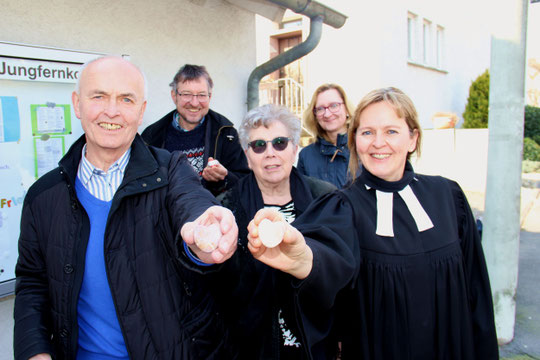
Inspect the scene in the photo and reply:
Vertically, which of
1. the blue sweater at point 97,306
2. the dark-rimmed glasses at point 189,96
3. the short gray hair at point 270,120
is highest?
the dark-rimmed glasses at point 189,96

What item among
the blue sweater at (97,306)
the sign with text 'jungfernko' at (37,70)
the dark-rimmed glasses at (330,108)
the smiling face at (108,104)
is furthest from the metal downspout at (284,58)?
the blue sweater at (97,306)

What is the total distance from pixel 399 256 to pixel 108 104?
1.34 metres

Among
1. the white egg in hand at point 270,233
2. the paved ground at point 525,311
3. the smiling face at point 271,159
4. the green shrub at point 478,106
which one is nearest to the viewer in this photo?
the white egg in hand at point 270,233

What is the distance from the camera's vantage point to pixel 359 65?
12883 mm

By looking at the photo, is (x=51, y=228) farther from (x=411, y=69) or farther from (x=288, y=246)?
(x=411, y=69)

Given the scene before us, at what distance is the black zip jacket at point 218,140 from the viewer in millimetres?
3086

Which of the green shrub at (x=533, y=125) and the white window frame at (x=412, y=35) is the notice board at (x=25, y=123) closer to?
the white window frame at (x=412, y=35)

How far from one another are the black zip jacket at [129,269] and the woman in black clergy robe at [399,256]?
1.56 feet

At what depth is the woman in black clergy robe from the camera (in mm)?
1691

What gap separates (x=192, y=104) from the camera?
3059 mm

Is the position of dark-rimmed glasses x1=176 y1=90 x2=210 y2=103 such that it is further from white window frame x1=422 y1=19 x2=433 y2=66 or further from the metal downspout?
white window frame x1=422 y1=19 x2=433 y2=66

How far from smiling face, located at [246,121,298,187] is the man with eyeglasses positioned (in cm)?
69

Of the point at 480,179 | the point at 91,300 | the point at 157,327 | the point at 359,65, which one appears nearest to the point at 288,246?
the point at 157,327

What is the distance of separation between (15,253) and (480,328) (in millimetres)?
2705
